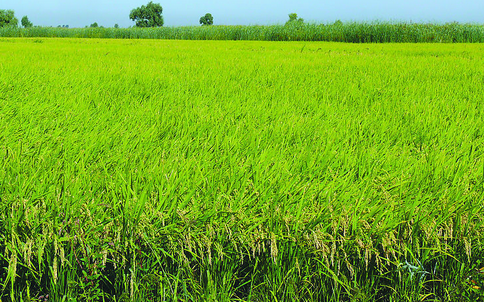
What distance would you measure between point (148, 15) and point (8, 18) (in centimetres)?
2534

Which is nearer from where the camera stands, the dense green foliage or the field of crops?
the field of crops

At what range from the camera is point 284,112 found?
8.49 feet

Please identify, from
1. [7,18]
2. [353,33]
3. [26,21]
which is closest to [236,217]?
[353,33]

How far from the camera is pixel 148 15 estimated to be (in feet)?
258

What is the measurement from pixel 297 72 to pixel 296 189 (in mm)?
3468

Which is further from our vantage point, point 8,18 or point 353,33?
point 8,18

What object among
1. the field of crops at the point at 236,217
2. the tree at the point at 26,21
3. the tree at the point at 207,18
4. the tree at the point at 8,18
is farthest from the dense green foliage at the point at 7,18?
the field of crops at the point at 236,217

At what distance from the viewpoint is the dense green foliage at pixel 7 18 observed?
63.3 metres

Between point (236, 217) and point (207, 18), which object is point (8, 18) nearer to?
point (207, 18)

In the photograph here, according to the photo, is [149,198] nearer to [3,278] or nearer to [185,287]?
[185,287]

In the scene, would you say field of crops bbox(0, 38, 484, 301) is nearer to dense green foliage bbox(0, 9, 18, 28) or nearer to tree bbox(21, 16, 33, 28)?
dense green foliage bbox(0, 9, 18, 28)

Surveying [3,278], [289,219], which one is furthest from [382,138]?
[3,278]

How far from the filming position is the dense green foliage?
208 ft

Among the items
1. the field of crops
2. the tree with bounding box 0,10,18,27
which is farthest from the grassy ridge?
the tree with bounding box 0,10,18,27
